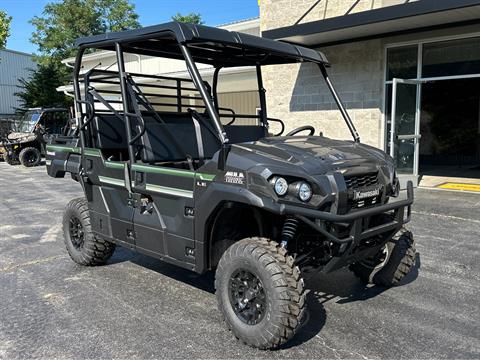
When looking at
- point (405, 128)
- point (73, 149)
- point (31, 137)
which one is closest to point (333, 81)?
point (405, 128)

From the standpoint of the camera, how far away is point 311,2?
11.1 metres

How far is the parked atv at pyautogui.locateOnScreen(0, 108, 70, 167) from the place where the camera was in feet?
55.6

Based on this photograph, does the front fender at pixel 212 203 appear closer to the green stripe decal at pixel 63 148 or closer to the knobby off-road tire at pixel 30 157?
the green stripe decal at pixel 63 148

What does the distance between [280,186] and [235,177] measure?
342 mm

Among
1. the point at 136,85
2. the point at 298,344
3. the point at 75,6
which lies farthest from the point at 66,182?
the point at 75,6

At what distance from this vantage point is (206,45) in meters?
3.95

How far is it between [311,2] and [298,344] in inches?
380

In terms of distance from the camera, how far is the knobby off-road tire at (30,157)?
55.4ft

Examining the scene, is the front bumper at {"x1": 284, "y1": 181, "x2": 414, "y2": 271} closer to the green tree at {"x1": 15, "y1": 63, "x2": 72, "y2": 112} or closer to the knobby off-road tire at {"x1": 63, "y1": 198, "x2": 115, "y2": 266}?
the knobby off-road tire at {"x1": 63, "y1": 198, "x2": 115, "y2": 266}

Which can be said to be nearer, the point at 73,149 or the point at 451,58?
the point at 73,149

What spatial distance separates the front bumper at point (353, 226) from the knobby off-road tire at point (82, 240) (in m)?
2.59

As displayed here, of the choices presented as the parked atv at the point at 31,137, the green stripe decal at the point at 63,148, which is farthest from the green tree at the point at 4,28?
the green stripe decal at the point at 63,148

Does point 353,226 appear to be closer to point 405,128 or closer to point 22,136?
point 405,128

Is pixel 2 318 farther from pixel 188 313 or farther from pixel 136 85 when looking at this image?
pixel 136 85
